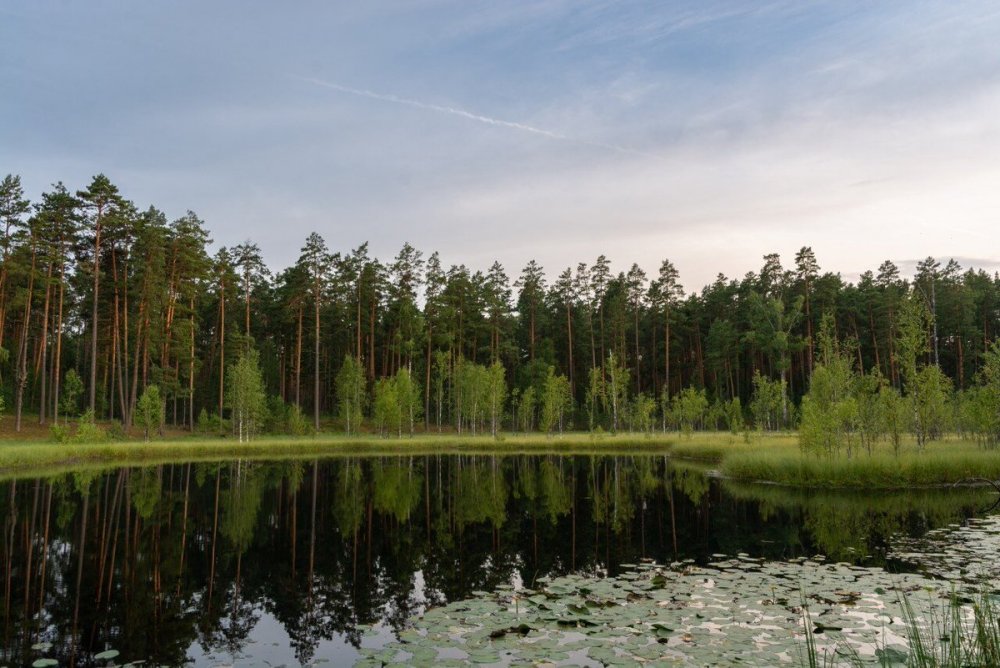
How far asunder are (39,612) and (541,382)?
65.3 meters

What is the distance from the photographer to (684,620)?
9.41m

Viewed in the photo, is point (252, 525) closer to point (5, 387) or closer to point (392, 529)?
point (392, 529)

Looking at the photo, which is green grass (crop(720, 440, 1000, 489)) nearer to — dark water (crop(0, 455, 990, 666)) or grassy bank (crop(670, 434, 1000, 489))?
grassy bank (crop(670, 434, 1000, 489))

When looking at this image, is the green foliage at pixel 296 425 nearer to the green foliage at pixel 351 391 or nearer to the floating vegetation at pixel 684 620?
the green foliage at pixel 351 391

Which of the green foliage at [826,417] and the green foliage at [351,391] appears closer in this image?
the green foliage at [826,417]

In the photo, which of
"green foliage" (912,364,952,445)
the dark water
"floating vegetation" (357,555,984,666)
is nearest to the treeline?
"green foliage" (912,364,952,445)

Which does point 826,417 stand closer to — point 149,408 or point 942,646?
point 942,646

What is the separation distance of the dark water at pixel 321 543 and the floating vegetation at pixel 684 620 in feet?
3.48

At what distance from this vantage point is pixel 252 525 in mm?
18625

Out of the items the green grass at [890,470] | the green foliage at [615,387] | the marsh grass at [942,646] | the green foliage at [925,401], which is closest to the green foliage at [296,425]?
the green foliage at [615,387]

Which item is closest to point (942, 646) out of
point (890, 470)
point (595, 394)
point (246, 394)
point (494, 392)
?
point (890, 470)

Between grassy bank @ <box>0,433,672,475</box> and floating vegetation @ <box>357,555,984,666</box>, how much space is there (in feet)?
101

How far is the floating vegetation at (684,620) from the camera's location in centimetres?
803

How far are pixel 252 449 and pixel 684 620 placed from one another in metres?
40.5
